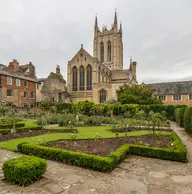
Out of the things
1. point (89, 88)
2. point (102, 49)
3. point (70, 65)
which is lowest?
point (89, 88)

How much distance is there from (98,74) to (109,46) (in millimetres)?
21698

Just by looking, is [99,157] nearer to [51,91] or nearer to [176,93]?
[51,91]

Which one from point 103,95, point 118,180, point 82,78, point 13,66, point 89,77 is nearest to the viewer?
point 118,180

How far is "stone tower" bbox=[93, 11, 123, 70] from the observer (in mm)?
58281

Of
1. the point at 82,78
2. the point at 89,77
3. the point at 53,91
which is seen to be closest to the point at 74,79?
the point at 82,78

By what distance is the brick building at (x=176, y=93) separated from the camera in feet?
131

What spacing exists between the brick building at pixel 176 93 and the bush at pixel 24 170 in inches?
1684

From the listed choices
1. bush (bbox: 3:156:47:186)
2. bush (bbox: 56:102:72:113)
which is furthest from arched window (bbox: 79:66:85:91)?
bush (bbox: 3:156:47:186)

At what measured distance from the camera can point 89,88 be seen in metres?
43.9

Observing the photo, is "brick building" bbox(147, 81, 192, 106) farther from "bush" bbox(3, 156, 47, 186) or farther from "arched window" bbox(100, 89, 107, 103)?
"bush" bbox(3, 156, 47, 186)

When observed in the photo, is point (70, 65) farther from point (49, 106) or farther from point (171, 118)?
point (171, 118)

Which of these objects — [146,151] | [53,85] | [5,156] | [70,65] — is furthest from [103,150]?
[70,65]

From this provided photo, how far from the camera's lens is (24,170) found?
3863 millimetres

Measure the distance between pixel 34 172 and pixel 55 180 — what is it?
0.61m
